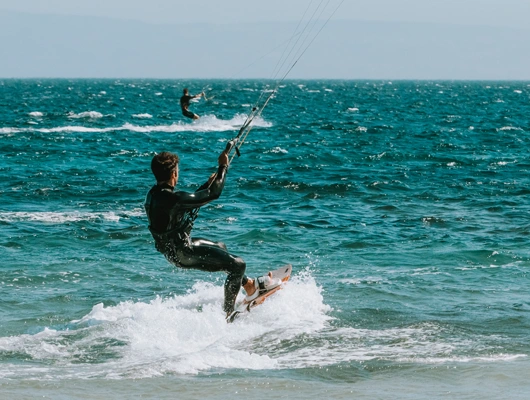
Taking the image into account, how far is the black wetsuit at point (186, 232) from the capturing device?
9578 mm

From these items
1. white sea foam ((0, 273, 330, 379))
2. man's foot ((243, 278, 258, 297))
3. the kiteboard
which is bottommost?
white sea foam ((0, 273, 330, 379))

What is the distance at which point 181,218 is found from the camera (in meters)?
9.84

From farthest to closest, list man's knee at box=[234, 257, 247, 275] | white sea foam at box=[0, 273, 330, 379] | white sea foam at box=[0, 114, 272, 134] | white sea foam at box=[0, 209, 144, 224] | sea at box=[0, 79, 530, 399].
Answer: white sea foam at box=[0, 114, 272, 134], white sea foam at box=[0, 209, 144, 224], man's knee at box=[234, 257, 247, 275], white sea foam at box=[0, 273, 330, 379], sea at box=[0, 79, 530, 399]

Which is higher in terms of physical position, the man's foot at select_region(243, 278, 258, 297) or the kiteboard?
the man's foot at select_region(243, 278, 258, 297)

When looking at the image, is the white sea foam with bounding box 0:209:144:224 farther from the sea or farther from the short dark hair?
the short dark hair

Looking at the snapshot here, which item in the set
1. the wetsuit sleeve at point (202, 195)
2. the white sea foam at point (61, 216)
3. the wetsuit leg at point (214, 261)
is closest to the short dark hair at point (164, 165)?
the wetsuit sleeve at point (202, 195)

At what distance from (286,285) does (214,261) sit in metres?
2.55

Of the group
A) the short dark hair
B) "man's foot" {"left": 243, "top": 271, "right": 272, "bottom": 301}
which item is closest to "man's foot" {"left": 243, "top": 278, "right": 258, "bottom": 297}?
"man's foot" {"left": 243, "top": 271, "right": 272, "bottom": 301}

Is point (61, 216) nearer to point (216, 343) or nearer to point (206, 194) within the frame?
point (216, 343)

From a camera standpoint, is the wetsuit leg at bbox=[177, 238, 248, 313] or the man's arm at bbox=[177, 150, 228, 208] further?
the wetsuit leg at bbox=[177, 238, 248, 313]

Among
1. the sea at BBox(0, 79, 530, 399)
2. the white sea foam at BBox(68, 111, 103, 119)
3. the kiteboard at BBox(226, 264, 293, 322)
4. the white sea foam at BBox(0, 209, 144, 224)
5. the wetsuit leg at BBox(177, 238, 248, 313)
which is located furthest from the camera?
the white sea foam at BBox(68, 111, 103, 119)

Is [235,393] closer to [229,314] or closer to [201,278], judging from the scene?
[229,314]

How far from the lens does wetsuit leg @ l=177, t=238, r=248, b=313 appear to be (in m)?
10.1

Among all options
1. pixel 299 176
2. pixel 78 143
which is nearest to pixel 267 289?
pixel 299 176
